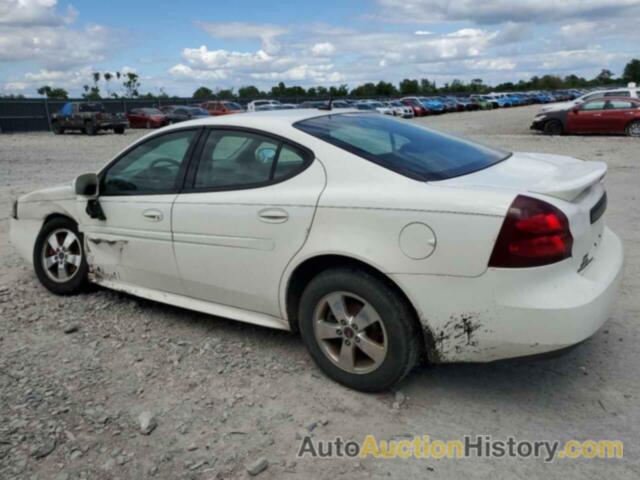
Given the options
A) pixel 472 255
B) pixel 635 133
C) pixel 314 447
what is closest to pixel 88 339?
pixel 314 447

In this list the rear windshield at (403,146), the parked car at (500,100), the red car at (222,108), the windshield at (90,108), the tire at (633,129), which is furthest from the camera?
the parked car at (500,100)

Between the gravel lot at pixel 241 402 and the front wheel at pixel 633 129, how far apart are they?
16.8 meters

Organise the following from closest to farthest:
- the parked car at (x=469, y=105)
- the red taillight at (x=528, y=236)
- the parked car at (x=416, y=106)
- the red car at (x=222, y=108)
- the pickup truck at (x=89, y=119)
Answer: the red taillight at (x=528, y=236) → the pickup truck at (x=89, y=119) → the red car at (x=222, y=108) → the parked car at (x=416, y=106) → the parked car at (x=469, y=105)

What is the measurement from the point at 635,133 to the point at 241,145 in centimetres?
1881

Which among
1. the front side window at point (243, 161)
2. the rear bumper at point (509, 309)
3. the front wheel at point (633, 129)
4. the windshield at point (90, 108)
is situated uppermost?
the windshield at point (90, 108)

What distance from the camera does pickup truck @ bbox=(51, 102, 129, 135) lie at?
89.9ft

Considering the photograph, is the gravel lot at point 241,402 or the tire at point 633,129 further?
the tire at point 633,129

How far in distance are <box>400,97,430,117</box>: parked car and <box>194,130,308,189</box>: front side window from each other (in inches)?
1541

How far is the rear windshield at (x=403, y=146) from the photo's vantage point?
313cm

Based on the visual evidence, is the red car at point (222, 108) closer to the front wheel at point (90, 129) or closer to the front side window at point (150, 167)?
the front wheel at point (90, 129)

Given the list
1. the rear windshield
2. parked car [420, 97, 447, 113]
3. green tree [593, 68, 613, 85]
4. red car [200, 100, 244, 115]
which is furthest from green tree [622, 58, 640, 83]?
the rear windshield

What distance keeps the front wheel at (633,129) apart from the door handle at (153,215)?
18970 mm

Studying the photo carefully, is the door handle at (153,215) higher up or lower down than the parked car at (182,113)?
lower down

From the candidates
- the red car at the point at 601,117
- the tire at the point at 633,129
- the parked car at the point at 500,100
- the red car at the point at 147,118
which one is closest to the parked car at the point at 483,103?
the parked car at the point at 500,100
